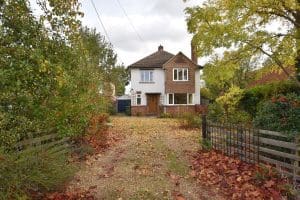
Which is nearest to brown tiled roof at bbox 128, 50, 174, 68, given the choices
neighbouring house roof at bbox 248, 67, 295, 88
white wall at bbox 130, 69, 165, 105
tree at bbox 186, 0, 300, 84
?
white wall at bbox 130, 69, 165, 105

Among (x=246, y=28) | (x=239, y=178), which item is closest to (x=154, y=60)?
(x=246, y=28)

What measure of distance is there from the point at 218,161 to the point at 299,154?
3.00 m

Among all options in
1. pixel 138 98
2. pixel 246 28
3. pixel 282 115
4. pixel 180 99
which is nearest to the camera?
pixel 282 115

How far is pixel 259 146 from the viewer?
936 cm

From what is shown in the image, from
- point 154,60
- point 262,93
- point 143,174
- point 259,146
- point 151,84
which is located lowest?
point 143,174

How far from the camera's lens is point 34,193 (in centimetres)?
713

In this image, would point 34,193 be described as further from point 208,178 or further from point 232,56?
point 232,56

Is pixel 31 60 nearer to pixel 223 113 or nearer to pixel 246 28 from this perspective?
pixel 246 28

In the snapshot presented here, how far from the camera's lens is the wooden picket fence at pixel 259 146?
25.6ft

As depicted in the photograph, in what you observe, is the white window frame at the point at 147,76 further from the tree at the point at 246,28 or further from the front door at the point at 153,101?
the tree at the point at 246,28

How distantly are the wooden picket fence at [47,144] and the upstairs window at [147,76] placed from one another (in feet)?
95.6

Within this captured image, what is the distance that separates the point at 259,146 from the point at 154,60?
3333cm

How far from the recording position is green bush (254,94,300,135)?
830 centimetres

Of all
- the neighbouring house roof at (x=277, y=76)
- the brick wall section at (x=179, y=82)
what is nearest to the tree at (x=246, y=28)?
the neighbouring house roof at (x=277, y=76)
